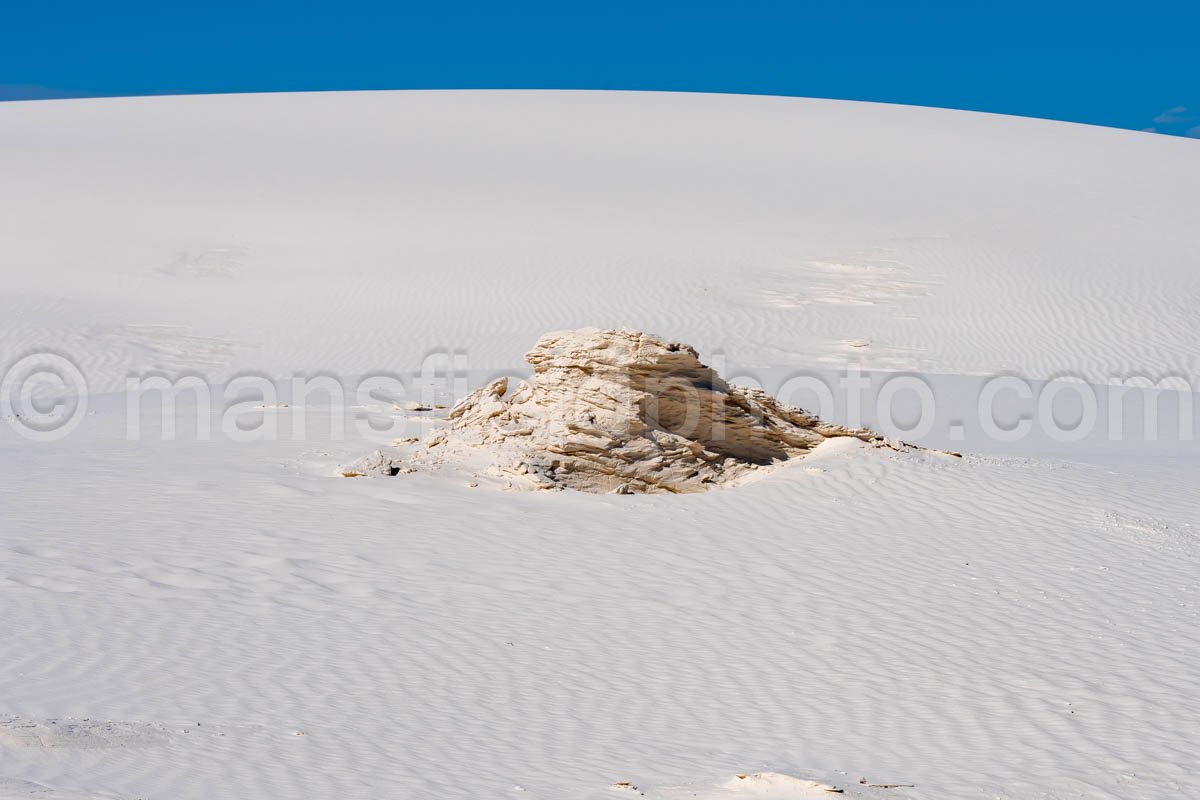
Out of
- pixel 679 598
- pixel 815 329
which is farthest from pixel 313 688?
pixel 815 329

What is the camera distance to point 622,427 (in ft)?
37.0

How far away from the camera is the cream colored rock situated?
448 inches

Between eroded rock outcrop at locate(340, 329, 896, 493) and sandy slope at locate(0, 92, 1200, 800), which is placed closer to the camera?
sandy slope at locate(0, 92, 1200, 800)

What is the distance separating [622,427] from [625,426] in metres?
0.03

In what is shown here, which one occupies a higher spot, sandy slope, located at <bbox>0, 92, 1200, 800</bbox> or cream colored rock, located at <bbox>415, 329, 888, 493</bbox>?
cream colored rock, located at <bbox>415, 329, 888, 493</bbox>

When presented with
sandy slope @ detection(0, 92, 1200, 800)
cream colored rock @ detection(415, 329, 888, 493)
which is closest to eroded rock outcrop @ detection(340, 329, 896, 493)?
cream colored rock @ detection(415, 329, 888, 493)

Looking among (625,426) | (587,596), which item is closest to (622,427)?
(625,426)

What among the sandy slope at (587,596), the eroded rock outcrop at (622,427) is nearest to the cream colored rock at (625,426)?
the eroded rock outcrop at (622,427)

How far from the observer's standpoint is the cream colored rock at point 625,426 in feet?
37.3

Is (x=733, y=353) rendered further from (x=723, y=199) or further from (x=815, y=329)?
(x=723, y=199)

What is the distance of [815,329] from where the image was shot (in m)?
24.1

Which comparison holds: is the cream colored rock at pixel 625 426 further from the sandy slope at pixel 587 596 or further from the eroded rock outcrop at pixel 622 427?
the sandy slope at pixel 587 596

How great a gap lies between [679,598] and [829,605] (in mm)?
1014

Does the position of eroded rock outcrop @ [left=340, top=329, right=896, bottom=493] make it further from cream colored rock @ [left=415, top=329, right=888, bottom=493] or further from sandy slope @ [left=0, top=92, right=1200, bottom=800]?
sandy slope @ [left=0, top=92, right=1200, bottom=800]
